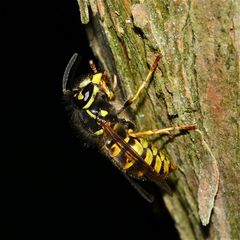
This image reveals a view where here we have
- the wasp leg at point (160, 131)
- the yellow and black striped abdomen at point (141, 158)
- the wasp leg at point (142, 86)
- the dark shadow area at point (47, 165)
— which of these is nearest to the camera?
the wasp leg at point (142, 86)

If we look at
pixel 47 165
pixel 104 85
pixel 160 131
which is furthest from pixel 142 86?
pixel 47 165

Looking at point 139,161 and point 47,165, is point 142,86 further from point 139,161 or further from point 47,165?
point 47,165

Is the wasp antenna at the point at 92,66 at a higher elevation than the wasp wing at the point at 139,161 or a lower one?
higher

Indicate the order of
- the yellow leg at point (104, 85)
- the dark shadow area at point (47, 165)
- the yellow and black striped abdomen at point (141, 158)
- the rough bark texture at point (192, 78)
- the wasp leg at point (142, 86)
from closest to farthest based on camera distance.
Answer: the rough bark texture at point (192, 78) < the wasp leg at point (142, 86) < the yellow and black striped abdomen at point (141, 158) < the yellow leg at point (104, 85) < the dark shadow area at point (47, 165)

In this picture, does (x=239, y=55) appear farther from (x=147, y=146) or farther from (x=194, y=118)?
(x=147, y=146)

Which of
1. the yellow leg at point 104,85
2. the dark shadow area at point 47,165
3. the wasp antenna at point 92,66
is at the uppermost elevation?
the wasp antenna at point 92,66

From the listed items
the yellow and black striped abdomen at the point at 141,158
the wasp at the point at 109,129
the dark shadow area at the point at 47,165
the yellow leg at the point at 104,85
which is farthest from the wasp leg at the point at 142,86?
the dark shadow area at the point at 47,165

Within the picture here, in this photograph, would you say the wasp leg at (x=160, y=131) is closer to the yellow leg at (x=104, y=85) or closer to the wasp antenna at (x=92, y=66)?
the yellow leg at (x=104, y=85)

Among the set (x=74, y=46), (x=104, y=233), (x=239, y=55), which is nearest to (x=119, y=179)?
(x=104, y=233)
